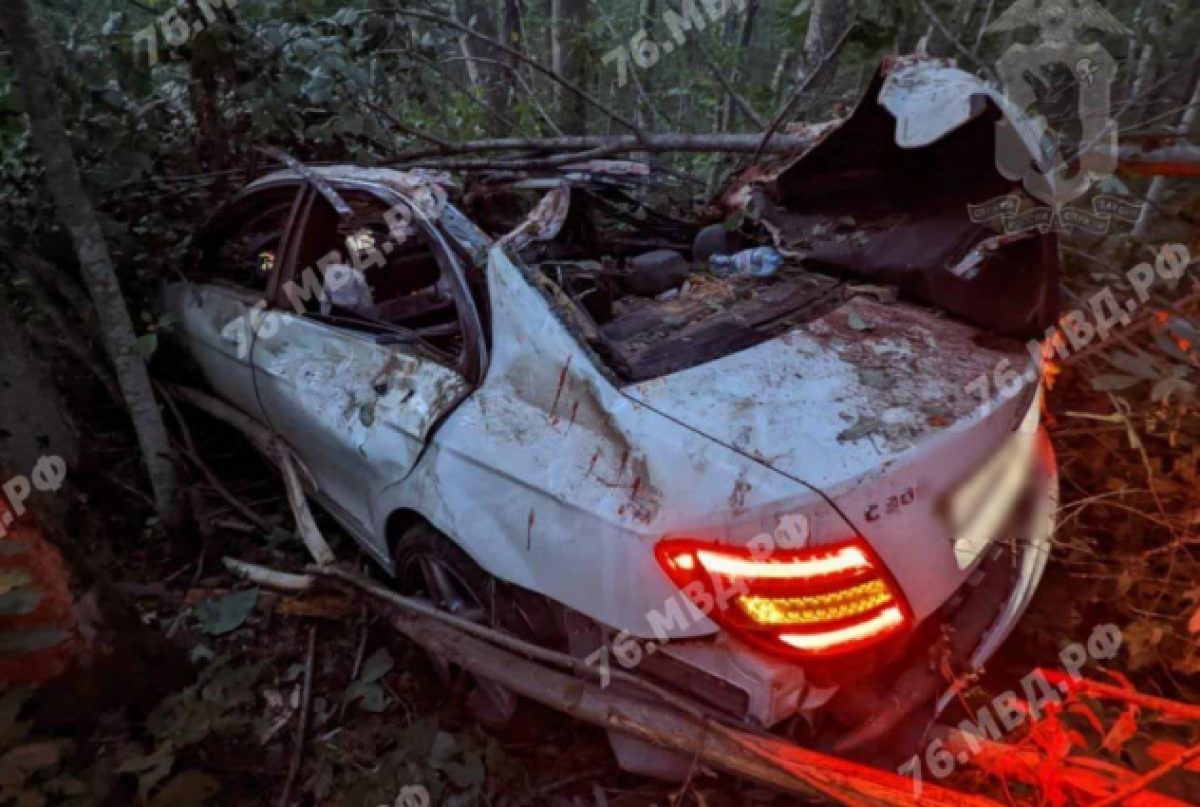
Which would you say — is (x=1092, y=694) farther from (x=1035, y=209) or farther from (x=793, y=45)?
(x=793, y=45)

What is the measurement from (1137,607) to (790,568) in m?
1.72

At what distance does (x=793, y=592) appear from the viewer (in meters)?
1.54

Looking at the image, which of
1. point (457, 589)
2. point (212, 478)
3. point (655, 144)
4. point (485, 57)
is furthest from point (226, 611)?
point (485, 57)

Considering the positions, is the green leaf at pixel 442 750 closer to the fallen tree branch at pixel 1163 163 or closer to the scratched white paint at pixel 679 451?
the scratched white paint at pixel 679 451

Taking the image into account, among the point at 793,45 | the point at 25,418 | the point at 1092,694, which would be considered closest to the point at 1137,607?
the point at 1092,694

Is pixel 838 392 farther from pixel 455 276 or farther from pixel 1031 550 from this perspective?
pixel 455 276

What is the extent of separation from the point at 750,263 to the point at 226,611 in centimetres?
234

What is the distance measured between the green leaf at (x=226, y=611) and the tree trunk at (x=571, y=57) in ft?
18.2

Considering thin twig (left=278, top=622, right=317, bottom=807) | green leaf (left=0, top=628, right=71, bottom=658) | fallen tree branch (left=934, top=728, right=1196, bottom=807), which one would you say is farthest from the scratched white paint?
green leaf (left=0, top=628, right=71, bottom=658)

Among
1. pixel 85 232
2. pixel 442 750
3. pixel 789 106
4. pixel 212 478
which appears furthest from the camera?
pixel 789 106

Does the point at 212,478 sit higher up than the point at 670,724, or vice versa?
the point at 670,724

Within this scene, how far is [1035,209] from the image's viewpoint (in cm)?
232

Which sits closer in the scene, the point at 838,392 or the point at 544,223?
the point at 838,392

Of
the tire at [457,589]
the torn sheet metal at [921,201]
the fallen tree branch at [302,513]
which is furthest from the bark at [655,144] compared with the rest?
the tire at [457,589]
